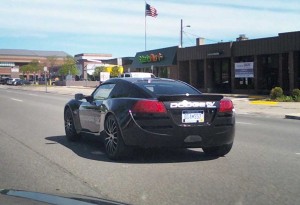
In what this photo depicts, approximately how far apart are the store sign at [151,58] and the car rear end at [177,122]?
3769 centimetres

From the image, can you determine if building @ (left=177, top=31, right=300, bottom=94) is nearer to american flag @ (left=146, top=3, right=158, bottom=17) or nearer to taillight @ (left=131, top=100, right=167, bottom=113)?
american flag @ (left=146, top=3, right=158, bottom=17)

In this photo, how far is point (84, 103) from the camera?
9.88 meters

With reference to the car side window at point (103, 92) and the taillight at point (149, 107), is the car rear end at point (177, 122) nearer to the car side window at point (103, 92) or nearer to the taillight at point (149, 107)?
the taillight at point (149, 107)

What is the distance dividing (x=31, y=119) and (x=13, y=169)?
9.37m

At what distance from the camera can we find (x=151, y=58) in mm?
47250

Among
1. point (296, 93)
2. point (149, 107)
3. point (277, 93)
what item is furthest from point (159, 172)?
point (277, 93)

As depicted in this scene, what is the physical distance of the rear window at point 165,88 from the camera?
833 centimetres

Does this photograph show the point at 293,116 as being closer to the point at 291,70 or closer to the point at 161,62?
the point at 291,70

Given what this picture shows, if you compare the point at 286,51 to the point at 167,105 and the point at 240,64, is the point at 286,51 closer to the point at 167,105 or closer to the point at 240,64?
the point at 240,64

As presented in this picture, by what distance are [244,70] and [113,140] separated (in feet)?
88.8

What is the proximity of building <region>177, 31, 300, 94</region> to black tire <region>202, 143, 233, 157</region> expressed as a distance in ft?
74.0

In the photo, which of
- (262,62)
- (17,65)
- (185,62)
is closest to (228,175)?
(262,62)

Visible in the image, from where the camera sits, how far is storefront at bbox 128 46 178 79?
143 feet

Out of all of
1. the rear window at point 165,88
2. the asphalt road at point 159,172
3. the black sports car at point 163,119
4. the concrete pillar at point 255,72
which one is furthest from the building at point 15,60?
the black sports car at point 163,119
